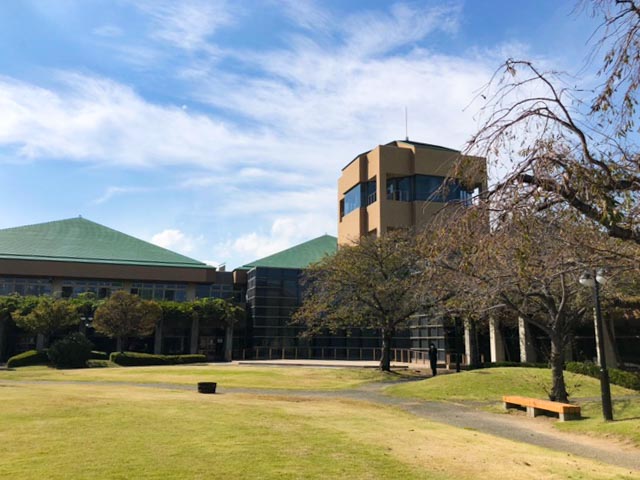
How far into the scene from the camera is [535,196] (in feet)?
23.2

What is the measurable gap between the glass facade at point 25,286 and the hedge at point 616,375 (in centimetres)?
4737

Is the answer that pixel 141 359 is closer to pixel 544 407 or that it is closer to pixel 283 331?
pixel 283 331

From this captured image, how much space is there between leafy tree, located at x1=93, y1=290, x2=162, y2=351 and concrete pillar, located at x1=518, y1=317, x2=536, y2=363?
27.5m

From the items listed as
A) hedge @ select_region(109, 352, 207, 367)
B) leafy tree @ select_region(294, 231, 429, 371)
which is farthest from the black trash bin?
hedge @ select_region(109, 352, 207, 367)

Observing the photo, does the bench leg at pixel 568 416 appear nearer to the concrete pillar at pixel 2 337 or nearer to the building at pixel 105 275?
the building at pixel 105 275

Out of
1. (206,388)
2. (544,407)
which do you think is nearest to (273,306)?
(206,388)

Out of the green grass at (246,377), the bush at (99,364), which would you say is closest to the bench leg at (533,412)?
the green grass at (246,377)

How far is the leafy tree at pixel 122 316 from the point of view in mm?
41447

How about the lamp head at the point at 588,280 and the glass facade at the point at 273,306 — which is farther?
the glass facade at the point at 273,306

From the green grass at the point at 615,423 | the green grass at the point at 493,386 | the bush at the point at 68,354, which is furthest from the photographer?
the bush at the point at 68,354

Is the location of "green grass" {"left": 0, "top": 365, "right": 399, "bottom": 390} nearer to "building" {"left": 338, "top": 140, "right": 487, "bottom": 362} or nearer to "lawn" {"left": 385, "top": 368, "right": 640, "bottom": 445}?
"lawn" {"left": 385, "top": 368, "right": 640, "bottom": 445}

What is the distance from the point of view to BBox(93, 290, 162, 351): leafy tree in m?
41.4

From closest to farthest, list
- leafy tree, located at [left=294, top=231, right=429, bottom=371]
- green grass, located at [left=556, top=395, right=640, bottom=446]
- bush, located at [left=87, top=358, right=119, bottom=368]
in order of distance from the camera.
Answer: green grass, located at [left=556, top=395, right=640, bottom=446], leafy tree, located at [left=294, top=231, right=429, bottom=371], bush, located at [left=87, top=358, right=119, bottom=368]

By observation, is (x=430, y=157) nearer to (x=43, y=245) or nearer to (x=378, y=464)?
(x=43, y=245)
